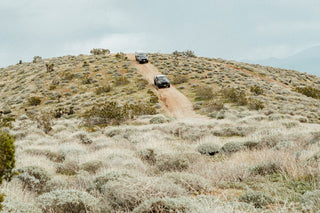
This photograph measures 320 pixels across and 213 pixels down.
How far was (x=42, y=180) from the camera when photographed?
604cm

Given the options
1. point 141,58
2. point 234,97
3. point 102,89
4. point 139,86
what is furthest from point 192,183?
point 141,58

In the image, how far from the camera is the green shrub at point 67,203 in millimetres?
4008

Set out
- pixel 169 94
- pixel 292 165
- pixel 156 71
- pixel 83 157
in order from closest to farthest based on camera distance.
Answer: pixel 292 165 → pixel 83 157 → pixel 169 94 → pixel 156 71

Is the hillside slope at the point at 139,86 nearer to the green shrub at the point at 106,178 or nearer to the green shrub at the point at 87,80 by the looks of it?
the green shrub at the point at 87,80

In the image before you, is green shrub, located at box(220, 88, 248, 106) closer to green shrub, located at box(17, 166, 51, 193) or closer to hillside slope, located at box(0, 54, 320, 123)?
hillside slope, located at box(0, 54, 320, 123)

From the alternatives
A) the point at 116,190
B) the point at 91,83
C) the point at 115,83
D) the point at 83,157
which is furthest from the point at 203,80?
the point at 116,190

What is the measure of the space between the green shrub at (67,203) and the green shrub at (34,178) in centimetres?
172

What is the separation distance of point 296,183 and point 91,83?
1517 inches

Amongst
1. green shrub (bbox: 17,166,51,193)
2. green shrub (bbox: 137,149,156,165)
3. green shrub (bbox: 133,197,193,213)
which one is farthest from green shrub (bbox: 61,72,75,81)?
green shrub (bbox: 133,197,193,213)

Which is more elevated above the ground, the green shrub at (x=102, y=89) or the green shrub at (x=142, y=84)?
the green shrub at (x=142, y=84)

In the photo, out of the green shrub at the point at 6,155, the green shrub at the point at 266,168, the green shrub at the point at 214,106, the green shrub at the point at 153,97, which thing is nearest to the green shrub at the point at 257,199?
the green shrub at the point at 266,168

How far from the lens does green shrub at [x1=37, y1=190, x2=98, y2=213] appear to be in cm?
401

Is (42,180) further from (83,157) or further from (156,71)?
(156,71)

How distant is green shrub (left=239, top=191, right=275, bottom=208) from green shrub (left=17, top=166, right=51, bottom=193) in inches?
183
